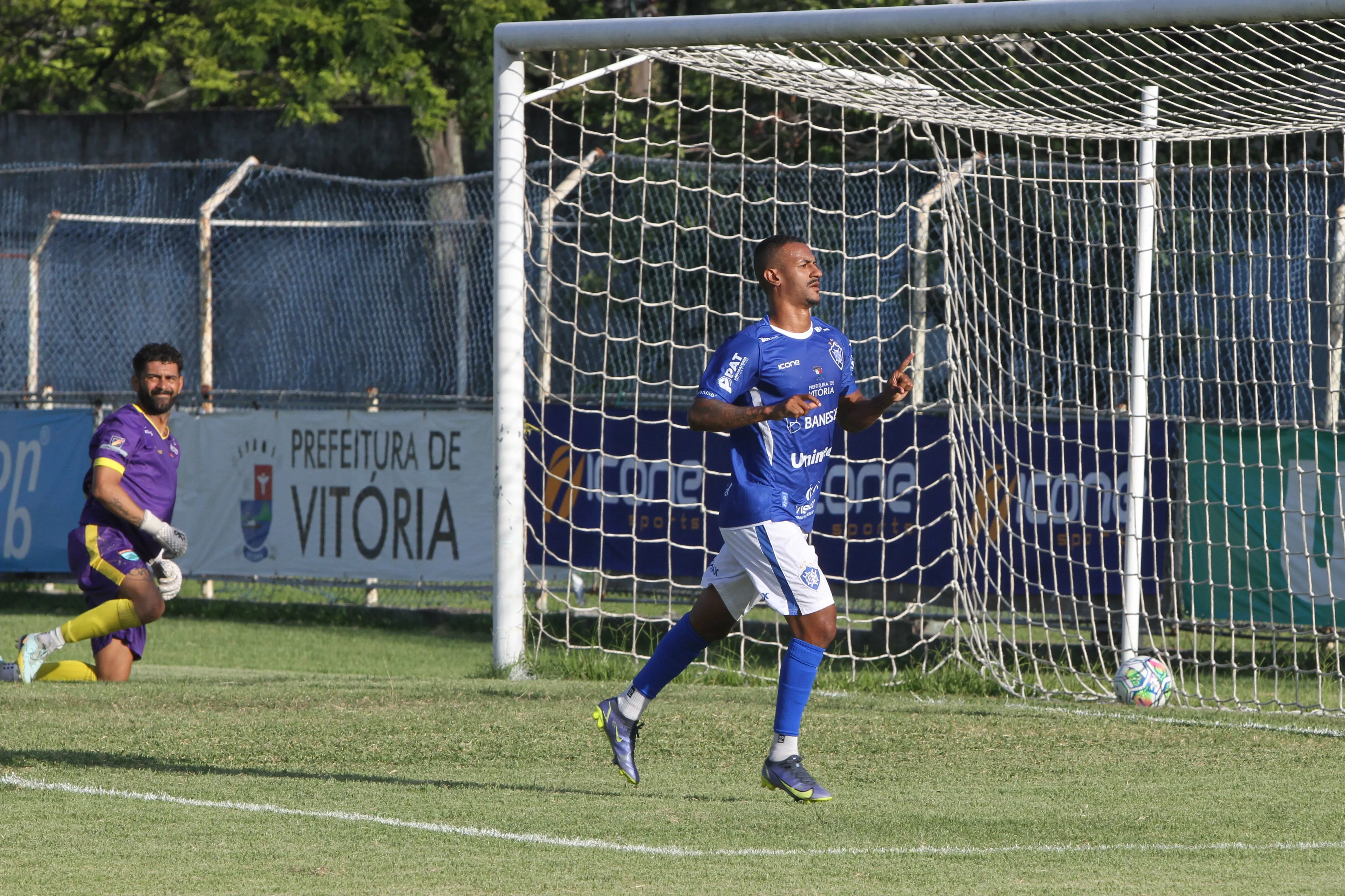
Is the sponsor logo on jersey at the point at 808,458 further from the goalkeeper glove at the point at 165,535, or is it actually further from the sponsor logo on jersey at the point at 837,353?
the goalkeeper glove at the point at 165,535

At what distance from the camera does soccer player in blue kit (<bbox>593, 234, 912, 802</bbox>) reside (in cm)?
605

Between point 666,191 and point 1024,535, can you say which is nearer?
point 1024,535

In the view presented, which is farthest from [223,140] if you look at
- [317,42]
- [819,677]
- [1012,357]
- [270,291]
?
[819,677]

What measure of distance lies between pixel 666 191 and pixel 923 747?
747 centimetres

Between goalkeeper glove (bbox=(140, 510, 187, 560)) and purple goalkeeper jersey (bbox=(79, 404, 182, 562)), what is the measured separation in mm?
60

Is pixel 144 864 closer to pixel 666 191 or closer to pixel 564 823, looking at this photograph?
pixel 564 823

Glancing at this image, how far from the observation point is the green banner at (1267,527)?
991 centimetres

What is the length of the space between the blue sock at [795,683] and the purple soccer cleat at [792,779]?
0.10 m

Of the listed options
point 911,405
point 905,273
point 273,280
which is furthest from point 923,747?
point 273,280

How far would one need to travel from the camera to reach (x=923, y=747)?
7.32 m

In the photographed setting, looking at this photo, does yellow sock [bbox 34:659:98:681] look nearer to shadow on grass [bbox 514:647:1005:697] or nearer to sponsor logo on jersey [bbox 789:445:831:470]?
shadow on grass [bbox 514:647:1005:697]

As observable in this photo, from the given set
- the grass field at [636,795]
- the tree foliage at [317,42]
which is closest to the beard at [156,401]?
the grass field at [636,795]

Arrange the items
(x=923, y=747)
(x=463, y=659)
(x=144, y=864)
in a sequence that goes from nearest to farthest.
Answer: (x=144, y=864) < (x=923, y=747) < (x=463, y=659)

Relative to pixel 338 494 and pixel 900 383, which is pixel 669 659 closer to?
pixel 900 383
